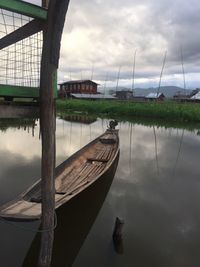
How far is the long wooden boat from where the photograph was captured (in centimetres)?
566

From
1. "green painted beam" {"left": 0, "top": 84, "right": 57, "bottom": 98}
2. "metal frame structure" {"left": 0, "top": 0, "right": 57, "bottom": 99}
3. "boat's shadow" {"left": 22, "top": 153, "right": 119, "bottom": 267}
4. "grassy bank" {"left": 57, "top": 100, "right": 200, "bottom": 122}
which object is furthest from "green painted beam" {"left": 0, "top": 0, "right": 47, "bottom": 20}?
"grassy bank" {"left": 57, "top": 100, "right": 200, "bottom": 122}

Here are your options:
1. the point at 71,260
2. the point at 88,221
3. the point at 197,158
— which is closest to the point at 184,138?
the point at 197,158

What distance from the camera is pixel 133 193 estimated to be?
1037 centimetres

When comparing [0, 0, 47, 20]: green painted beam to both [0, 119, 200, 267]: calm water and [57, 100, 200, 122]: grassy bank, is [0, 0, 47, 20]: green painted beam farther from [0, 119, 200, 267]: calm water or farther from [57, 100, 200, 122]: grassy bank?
[57, 100, 200, 122]: grassy bank

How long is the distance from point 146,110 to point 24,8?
35.3 metres

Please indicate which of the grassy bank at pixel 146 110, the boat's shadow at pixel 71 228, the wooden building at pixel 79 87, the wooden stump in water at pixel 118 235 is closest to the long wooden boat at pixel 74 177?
the boat's shadow at pixel 71 228

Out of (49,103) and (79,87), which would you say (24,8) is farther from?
(79,87)

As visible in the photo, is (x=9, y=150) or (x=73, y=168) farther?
(x=9, y=150)

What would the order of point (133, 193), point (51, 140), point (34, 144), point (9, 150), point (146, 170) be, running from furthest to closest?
point (34, 144)
point (9, 150)
point (146, 170)
point (133, 193)
point (51, 140)

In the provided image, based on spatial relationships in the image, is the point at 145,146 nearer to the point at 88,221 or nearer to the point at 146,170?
the point at 146,170

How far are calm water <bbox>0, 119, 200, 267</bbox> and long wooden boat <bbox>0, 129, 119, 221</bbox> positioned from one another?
509 mm

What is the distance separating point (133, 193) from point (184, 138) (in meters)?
14.3

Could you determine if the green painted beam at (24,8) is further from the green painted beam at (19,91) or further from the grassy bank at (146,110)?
the grassy bank at (146,110)

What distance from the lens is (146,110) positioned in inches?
1535
